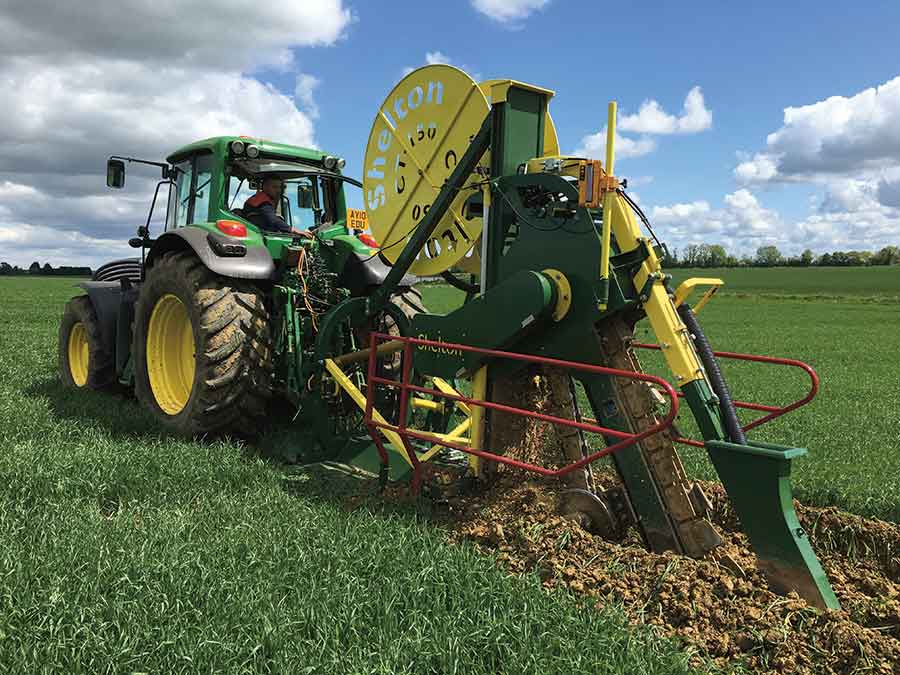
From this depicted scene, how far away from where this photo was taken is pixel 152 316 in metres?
6.34

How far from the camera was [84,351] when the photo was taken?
830cm

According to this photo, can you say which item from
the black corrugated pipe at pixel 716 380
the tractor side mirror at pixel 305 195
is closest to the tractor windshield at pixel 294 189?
the tractor side mirror at pixel 305 195

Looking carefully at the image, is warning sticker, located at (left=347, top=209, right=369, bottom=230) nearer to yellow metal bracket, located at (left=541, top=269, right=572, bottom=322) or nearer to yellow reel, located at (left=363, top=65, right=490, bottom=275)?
yellow reel, located at (left=363, top=65, right=490, bottom=275)

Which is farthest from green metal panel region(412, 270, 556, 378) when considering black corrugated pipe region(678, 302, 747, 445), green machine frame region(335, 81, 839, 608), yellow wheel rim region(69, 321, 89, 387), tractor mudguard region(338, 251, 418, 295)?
yellow wheel rim region(69, 321, 89, 387)

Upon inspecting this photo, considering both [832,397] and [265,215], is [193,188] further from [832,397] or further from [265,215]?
[832,397]

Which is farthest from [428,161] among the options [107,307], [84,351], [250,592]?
[84,351]

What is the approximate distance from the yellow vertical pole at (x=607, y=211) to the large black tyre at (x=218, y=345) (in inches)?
119

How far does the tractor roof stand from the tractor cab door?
0.08 m

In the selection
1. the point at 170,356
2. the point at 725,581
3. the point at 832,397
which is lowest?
the point at 832,397

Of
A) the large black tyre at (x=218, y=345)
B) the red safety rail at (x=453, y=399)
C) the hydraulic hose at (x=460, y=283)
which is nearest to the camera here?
the red safety rail at (x=453, y=399)

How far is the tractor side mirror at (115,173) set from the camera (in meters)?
6.93

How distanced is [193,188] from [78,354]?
119 inches

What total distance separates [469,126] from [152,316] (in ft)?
11.5

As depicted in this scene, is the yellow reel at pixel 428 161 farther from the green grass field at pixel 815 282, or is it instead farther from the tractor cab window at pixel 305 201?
the green grass field at pixel 815 282
